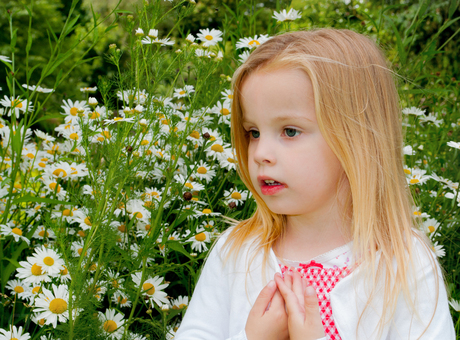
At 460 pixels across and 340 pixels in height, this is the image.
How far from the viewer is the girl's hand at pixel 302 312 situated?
0.97m

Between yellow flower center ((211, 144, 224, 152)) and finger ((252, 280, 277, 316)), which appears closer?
finger ((252, 280, 277, 316))

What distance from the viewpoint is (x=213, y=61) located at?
57.2 inches

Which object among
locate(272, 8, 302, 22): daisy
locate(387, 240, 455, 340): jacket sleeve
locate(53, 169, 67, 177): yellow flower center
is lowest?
locate(387, 240, 455, 340): jacket sleeve

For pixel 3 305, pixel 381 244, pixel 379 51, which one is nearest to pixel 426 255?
pixel 381 244

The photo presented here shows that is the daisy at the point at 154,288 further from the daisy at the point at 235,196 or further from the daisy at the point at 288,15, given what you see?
the daisy at the point at 288,15

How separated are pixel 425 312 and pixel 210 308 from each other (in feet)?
1.51

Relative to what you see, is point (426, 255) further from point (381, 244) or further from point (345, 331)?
point (345, 331)

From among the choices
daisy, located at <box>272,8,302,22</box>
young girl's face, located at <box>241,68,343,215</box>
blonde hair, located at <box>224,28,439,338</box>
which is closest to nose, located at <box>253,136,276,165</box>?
young girl's face, located at <box>241,68,343,215</box>

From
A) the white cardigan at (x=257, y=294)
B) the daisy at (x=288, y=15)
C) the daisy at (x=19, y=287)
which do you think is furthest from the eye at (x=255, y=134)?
the daisy at (x=288, y=15)

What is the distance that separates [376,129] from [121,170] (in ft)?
1.95

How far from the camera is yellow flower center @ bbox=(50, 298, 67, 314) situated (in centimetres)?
111

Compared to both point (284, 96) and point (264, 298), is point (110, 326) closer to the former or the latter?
point (264, 298)

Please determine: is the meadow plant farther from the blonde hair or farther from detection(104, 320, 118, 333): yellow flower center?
the blonde hair

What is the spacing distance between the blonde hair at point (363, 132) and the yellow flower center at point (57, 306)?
46cm
